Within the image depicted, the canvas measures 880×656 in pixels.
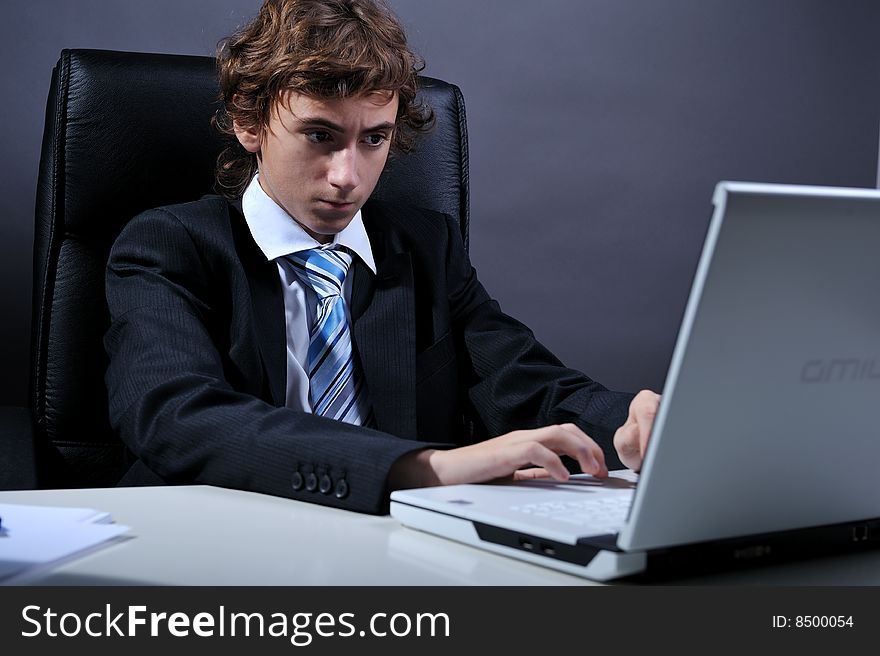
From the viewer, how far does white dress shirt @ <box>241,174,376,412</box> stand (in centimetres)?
134

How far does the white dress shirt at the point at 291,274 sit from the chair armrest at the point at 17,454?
315mm

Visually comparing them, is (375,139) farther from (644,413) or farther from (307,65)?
(644,413)

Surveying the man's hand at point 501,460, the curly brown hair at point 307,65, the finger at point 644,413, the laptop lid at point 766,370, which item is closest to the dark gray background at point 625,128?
the curly brown hair at point 307,65

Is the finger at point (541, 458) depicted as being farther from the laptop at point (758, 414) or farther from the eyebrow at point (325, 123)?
the eyebrow at point (325, 123)

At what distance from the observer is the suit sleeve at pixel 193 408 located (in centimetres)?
88

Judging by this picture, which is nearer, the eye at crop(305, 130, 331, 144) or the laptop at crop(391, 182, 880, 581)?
the laptop at crop(391, 182, 880, 581)

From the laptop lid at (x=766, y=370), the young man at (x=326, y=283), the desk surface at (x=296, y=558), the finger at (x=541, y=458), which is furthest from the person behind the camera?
the young man at (x=326, y=283)

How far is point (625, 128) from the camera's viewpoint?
2256mm

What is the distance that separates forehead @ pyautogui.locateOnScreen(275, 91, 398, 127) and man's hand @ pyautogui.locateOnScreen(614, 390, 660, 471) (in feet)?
1.73

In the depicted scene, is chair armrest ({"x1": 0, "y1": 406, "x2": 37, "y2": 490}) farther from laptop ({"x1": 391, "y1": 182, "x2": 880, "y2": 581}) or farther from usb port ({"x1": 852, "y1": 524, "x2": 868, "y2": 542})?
usb port ({"x1": 852, "y1": 524, "x2": 868, "y2": 542})

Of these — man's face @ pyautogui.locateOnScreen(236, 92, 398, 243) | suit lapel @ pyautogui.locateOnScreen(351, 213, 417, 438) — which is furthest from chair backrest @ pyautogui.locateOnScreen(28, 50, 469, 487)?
suit lapel @ pyautogui.locateOnScreen(351, 213, 417, 438)

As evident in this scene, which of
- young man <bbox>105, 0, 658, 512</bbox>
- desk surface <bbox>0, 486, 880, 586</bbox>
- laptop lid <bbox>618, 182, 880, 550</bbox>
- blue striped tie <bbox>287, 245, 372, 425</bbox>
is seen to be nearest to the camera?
laptop lid <bbox>618, 182, 880, 550</bbox>

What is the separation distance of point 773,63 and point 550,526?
197cm

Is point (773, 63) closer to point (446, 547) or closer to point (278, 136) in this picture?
point (278, 136)
